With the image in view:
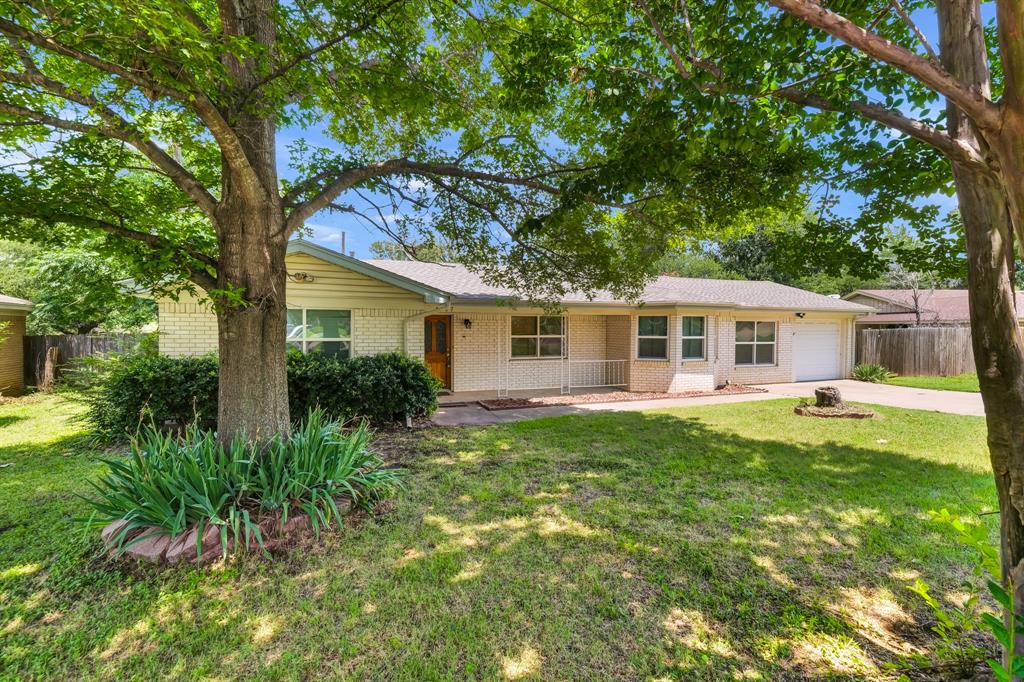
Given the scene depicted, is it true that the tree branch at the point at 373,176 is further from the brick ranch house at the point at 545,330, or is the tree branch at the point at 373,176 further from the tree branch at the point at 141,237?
the brick ranch house at the point at 545,330

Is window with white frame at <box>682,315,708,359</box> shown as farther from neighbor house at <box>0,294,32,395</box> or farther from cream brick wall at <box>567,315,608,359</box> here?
neighbor house at <box>0,294,32,395</box>

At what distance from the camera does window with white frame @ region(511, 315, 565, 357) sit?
46.0 feet

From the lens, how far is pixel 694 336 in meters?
14.2

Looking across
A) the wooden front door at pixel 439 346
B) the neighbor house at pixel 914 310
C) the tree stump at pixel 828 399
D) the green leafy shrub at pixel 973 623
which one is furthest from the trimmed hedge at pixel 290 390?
the neighbor house at pixel 914 310

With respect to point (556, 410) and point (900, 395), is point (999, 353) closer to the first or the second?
point (556, 410)

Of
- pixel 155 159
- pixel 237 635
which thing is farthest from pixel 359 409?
pixel 237 635

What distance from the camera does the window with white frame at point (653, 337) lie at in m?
14.2

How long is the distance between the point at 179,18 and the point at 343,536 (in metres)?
4.23

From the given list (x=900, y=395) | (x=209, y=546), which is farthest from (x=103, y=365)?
(x=900, y=395)

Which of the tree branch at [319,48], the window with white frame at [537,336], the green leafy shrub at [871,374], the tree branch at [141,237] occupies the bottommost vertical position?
the green leafy shrub at [871,374]

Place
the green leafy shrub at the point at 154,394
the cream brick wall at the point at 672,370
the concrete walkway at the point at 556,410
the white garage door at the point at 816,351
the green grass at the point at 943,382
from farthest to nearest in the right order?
1. the white garage door at the point at 816,351
2. the green grass at the point at 943,382
3. the cream brick wall at the point at 672,370
4. the concrete walkway at the point at 556,410
5. the green leafy shrub at the point at 154,394

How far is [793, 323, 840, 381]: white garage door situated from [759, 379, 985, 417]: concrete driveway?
0.56 metres

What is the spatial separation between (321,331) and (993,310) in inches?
406

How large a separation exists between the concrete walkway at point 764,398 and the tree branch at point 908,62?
27.0ft
